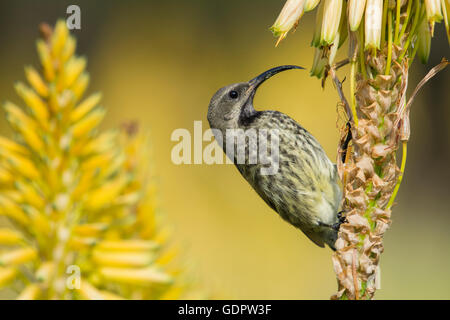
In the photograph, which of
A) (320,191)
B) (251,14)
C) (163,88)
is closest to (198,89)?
(163,88)

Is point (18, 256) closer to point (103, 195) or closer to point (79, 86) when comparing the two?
point (103, 195)

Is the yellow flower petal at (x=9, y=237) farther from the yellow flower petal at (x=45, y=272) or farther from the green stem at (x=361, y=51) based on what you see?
the green stem at (x=361, y=51)

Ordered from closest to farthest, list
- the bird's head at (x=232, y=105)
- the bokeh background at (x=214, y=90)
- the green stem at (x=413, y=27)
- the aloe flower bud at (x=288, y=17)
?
the green stem at (x=413, y=27) → the aloe flower bud at (x=288, y=17) → the bird's head at (x=232, y=105) → the bokeh background at (x=214, y=90)

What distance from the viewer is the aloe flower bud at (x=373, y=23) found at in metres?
1.52

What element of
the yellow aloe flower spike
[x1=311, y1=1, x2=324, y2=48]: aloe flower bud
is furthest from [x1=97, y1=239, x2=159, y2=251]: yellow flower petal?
[x1=311, y1=1, x2=324, y2=48]: aloe flower bud

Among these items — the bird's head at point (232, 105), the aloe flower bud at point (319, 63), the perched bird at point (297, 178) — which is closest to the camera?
the aloe flower bud at point (319, 63)

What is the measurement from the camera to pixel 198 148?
4484mm

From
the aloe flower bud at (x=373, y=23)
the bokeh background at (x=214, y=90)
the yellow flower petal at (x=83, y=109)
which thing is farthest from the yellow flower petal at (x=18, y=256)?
the bokeh background at (x=214, y=90)

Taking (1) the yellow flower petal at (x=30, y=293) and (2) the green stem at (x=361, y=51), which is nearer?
(1) the yellow flower petal at (x=30, y=293)

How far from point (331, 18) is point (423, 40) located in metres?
0.27

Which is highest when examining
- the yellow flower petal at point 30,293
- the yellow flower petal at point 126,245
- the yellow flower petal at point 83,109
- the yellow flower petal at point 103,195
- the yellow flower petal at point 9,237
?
the yellow flower petal at point 83,109

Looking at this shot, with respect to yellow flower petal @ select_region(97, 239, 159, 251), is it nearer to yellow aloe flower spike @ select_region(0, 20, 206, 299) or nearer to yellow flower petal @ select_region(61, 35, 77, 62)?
yellow aloe flower spike @ select_region(0, 20, 206, 299)

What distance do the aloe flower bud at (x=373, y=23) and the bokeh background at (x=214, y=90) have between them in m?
3.82

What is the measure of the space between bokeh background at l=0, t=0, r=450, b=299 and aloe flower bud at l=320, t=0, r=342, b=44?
3.72m
